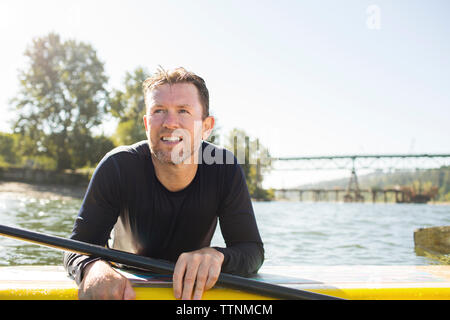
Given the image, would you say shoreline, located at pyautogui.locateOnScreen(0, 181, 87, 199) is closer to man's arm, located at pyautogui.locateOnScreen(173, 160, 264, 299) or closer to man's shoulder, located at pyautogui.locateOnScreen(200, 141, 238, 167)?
man's shoulder, located at pyautogui.locateOnScreen(200, 141, 238, 167)

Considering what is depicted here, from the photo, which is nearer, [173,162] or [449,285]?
[449,285]

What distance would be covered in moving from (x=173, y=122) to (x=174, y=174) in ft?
0.98

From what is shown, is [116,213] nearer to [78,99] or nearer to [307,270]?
[307,270]

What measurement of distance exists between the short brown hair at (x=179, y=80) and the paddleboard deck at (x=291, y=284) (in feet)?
3.41

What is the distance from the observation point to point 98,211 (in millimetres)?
2061

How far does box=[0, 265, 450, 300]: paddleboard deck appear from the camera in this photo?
179 cm

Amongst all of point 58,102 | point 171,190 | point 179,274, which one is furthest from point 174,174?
point 58,102

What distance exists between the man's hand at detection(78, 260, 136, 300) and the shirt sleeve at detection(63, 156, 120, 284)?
15 centimetres

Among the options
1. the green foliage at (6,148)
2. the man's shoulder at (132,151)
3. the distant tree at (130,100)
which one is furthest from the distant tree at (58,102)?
the man's shoulder at (132,151)

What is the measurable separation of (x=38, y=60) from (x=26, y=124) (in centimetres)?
574

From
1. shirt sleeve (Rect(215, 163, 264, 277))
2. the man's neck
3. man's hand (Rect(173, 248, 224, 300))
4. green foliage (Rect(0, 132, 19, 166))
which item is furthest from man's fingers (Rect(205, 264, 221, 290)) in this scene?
green foliage (Rect(0, 132, 19, 166))

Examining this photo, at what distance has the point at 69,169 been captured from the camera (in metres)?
32.6

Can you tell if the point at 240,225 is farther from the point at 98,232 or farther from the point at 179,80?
the point at 179,80
